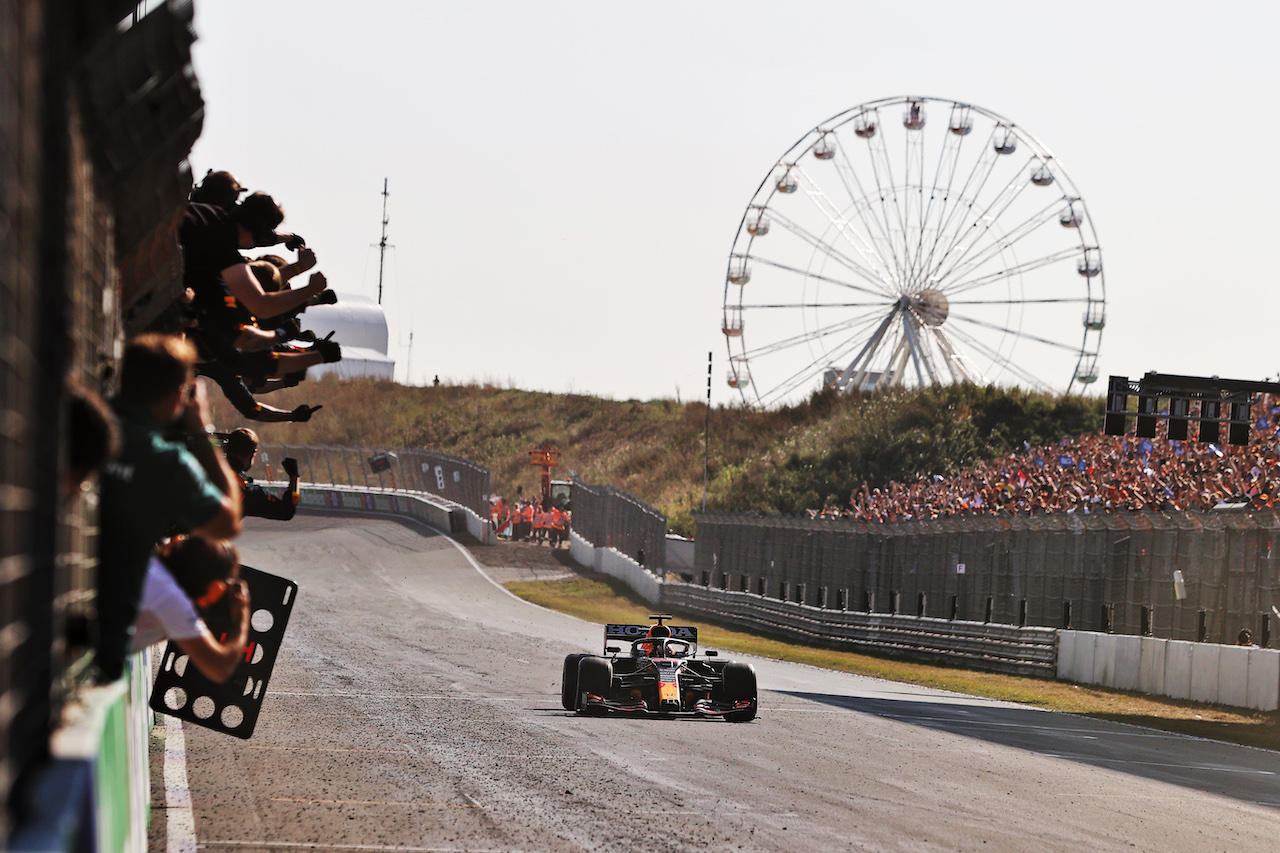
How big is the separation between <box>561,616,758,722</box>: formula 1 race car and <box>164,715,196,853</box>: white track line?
415 cm

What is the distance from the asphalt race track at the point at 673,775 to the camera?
8875mm

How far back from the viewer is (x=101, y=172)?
480cm

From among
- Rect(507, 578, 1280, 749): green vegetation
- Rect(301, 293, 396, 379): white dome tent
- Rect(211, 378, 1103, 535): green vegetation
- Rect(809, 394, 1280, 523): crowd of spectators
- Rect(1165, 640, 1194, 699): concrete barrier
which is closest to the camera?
Rect(507, 578, 1280, 749): green vegetation

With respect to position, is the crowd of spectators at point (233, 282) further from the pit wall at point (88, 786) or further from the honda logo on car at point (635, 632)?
the honda logo on car at point (635, 632)

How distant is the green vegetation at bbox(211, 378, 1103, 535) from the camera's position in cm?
5850

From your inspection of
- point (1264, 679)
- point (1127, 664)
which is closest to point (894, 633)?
point (1127, 664)

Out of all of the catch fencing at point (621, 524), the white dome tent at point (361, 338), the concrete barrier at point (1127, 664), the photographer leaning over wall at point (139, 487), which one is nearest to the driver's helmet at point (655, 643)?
the concrete barrier at point (1127, 664)

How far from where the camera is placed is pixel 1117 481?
30047 mm

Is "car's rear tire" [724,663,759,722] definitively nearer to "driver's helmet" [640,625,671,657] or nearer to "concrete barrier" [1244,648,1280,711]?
"driver's helmet" [640,625,671,657]

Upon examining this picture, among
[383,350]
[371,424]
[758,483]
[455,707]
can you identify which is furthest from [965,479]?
[383,350]

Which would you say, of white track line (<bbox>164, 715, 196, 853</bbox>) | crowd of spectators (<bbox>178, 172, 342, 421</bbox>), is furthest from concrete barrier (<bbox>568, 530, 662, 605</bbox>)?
crowd of spectators (<bbox>178, 172, 342, 421</bbox>)

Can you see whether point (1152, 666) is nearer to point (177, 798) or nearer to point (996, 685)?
point (996, 685)

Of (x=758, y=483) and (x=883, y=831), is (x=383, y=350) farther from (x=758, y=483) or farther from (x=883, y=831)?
(x=883, y=831)

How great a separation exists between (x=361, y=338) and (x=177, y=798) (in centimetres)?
9237
